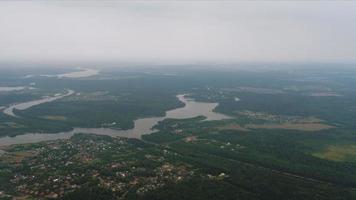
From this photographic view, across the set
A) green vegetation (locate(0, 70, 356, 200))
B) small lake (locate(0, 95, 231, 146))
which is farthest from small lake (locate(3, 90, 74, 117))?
small lake (locate(0, 95, 231, 146))

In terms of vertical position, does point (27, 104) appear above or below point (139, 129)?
above

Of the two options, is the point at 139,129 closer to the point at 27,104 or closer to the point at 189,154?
the point at 189,154

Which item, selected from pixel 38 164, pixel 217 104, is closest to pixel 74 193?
pixel 38 164

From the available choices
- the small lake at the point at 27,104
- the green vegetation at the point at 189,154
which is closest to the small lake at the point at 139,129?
the green vegetation at the point at 189,154

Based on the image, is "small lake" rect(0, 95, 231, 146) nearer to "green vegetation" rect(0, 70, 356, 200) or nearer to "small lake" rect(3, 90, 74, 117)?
"green vegetation" rect(0, 70, 356, 200)

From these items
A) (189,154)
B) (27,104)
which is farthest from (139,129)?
(27,104)

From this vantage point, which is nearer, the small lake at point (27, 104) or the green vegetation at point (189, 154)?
the green vegetation at point (189, 154)

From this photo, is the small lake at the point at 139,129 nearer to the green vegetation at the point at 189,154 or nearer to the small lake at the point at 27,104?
the green vegetation at the point at 189,154

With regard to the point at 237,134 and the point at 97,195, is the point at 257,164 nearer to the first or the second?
the point at 237,134

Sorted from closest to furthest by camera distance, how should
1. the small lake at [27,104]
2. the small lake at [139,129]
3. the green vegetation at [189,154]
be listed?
the green vegetation at [189,154]
the small lake at [139,129]
the small lake at [27,104]

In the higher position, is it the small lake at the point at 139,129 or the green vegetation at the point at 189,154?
the green vegetation at the point at 189,154
